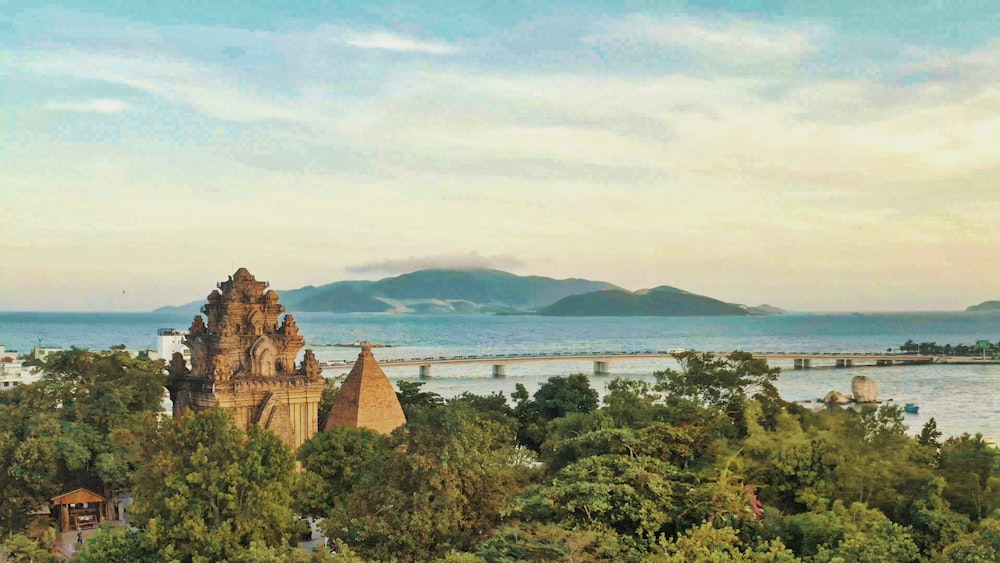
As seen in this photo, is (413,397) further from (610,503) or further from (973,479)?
(973,479)

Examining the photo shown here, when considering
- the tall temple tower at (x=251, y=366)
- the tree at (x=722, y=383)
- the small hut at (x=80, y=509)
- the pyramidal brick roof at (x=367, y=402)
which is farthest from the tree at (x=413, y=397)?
the tree at (x=722, y=383)

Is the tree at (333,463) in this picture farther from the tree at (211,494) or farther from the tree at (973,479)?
the tree at (973,479)

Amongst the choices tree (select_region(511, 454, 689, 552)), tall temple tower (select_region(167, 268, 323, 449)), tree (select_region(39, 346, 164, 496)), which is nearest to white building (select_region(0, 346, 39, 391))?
tree (select_region(39, 346, 164, 496))

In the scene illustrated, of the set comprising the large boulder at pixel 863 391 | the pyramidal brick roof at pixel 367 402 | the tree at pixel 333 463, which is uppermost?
the pyramidal brick roof at pixel 367 402

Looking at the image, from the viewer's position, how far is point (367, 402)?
99.5ft

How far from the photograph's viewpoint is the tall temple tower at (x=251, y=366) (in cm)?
3047

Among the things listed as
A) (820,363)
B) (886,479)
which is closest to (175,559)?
(886,479)

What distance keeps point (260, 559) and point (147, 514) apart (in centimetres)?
434

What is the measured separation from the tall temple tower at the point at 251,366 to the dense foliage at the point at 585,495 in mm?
5304

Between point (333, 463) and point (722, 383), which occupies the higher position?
point (722, 383)

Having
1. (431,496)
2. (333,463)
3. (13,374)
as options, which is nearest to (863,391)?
(333,463)

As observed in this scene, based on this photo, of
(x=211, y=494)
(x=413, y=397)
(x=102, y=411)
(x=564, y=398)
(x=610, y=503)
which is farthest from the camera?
(x=413, y=397)

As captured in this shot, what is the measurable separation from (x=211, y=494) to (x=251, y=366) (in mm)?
12426

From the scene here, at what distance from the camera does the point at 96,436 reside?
1198 inches
